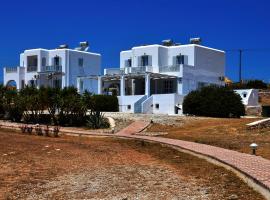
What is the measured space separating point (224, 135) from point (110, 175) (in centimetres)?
1413

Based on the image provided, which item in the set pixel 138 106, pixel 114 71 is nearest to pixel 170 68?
pixel 114 71

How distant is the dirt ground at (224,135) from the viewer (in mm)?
20837

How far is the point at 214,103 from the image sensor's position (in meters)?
45.4

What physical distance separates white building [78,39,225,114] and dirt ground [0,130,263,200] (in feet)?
108

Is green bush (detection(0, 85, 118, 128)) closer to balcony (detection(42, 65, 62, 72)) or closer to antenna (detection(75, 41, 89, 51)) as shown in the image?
balcony (detection(42, 65, 62, 72))

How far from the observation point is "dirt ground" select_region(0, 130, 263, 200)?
1139 centimetres

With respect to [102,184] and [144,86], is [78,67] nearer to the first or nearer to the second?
[144,86]

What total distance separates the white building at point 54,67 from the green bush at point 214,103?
19.7 metres

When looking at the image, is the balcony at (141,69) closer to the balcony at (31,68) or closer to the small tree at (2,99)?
the balcony at (31,68)

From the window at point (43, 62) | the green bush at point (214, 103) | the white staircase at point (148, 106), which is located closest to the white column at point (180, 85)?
the white staircase at point (148, 106)

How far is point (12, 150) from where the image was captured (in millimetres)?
20266

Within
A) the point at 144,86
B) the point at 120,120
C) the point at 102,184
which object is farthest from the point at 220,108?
the point at 102,184

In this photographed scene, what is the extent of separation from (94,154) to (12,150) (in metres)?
3.30

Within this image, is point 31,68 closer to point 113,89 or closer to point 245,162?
point 113,89
